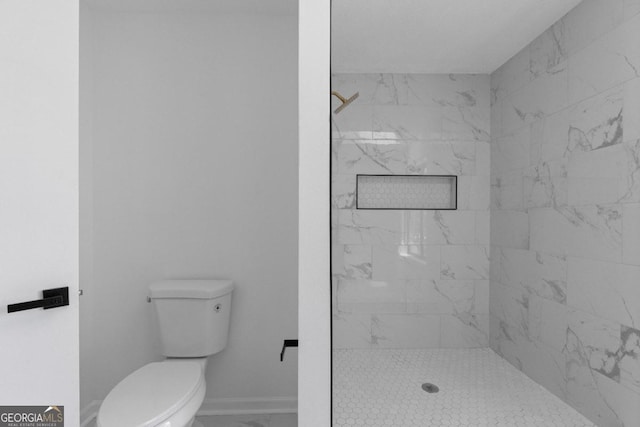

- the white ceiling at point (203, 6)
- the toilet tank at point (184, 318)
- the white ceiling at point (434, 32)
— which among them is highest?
the white ceiling at point (203, 6)

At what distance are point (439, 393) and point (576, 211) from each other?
4.07ft

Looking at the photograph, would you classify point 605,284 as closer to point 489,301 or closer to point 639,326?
point 639,326

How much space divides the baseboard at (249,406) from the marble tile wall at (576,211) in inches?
60.2

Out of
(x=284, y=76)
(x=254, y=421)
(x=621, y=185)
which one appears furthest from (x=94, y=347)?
(x=621, y=185)

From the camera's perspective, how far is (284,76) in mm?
2035

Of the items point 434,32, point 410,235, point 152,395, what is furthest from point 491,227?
point 152,395

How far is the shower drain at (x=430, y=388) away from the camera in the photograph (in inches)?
79.0

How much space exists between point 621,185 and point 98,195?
2.67 meters

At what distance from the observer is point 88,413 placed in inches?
77.3
